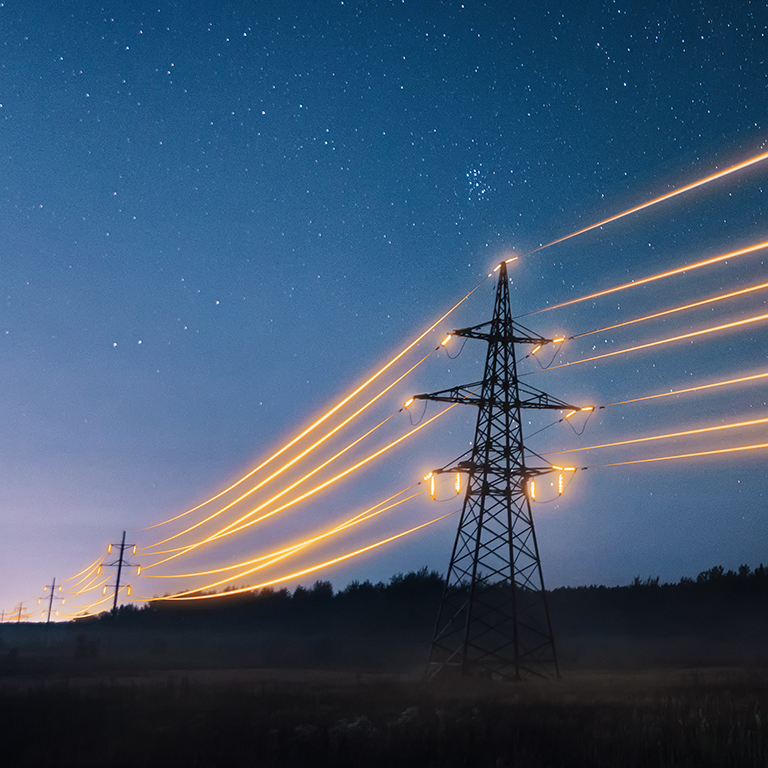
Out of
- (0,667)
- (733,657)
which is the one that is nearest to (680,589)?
(733,657)

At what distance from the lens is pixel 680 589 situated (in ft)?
240

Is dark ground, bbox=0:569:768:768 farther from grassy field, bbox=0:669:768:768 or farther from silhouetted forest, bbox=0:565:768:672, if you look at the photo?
silhouetted forest, bbox=0:565:768:672

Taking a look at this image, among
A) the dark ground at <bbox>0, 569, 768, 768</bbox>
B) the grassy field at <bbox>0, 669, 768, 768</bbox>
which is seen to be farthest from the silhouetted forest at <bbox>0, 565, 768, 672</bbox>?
Answer: the grassy field at <bbox>0, 669, 768, 768</bbox>

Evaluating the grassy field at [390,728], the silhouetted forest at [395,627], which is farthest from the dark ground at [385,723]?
the silhouetted forest at [395,627]

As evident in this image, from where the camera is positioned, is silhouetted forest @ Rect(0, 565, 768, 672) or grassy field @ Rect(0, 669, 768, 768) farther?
silhouetted forest @ Rect(0, 565, 768, 672)

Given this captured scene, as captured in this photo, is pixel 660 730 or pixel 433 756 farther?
pixel 660 730

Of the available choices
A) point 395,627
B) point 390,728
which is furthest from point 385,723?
point 395,627

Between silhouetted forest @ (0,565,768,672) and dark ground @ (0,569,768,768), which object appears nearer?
dark ground @ (0,569,768,768)

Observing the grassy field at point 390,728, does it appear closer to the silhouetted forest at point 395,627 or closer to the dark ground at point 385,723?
the dark ground at point 385,723

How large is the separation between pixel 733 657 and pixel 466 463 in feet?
130

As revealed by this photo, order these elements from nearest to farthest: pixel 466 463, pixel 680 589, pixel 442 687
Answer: pixel 442 687, pixel 466 463, pixel 680 589

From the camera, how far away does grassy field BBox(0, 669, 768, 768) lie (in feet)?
44.6

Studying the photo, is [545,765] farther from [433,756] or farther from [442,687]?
[442,687]

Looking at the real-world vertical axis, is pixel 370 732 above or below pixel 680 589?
below
